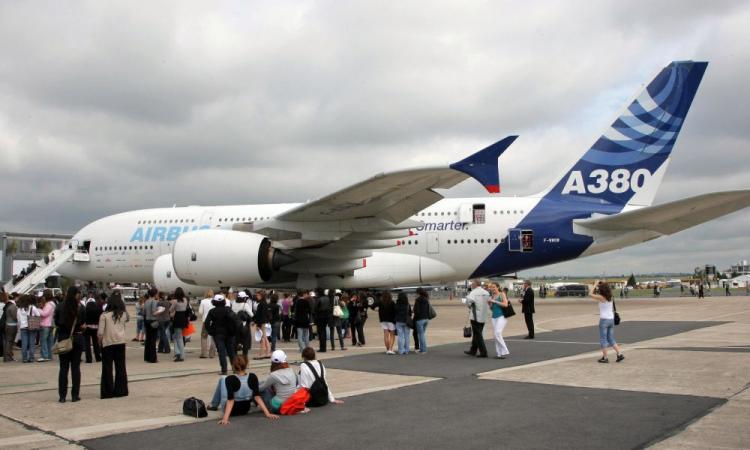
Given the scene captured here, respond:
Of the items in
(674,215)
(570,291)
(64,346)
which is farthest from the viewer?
(570,291)

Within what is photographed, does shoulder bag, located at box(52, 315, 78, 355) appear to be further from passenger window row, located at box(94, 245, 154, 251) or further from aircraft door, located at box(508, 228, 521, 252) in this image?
passenger window row, located at box(94, 245, 154, 251)

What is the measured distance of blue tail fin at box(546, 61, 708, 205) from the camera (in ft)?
70.9

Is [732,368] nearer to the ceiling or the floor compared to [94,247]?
nearer to the floor

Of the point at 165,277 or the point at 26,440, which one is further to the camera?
the point at 165,277

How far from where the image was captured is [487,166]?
1169cm

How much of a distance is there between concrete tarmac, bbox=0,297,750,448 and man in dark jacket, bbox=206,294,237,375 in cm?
46

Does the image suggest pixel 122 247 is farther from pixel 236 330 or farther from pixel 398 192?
pixel 236 330

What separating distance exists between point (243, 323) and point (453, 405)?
17.1 feet

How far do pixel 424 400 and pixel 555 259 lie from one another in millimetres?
15868

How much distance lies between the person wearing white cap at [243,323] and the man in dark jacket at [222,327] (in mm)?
137

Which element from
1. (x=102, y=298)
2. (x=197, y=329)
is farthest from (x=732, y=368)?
(x=197, y=329)

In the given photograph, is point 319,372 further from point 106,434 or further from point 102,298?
point 102,298

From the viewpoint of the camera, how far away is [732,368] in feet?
26.8

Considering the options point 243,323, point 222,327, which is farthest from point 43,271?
point 222,327
